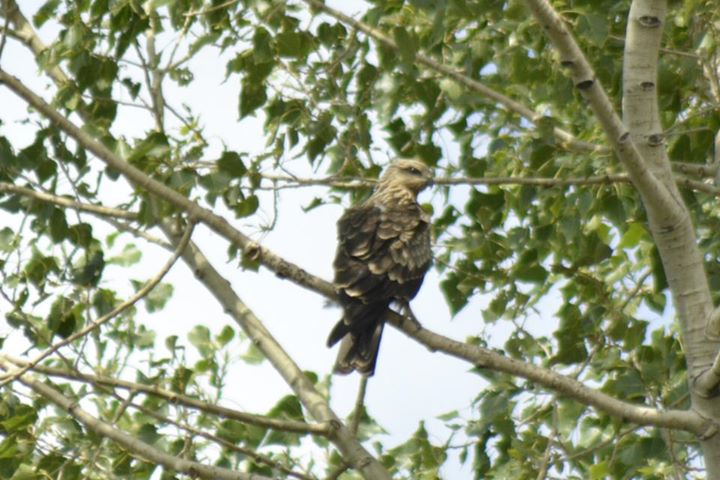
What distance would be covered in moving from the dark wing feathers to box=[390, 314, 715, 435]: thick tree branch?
910mm

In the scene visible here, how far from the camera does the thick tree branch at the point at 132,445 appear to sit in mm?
4047

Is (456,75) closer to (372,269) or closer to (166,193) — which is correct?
(372,269)

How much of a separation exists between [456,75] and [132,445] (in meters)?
2.10

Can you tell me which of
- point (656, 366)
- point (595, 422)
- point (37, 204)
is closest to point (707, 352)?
point (656, 366)

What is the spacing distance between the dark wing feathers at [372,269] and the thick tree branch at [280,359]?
304mm

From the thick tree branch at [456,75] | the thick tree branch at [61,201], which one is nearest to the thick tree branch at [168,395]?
the thick tree branch at [61,201]

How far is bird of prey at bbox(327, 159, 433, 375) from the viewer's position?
4988mm

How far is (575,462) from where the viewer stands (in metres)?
5.38

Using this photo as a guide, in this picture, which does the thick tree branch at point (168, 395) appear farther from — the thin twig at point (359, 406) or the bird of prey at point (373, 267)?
the bird of prey at point (373, 267)

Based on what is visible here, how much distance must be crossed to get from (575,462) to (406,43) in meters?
2.19

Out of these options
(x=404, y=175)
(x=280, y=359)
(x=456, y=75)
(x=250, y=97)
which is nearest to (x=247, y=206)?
(x=250, y=97)

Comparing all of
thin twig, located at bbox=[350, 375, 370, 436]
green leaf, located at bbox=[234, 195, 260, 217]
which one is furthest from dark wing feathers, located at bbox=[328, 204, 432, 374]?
green leaf, located at bbox=[234, 195, 260, 217]

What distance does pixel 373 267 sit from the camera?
520cm

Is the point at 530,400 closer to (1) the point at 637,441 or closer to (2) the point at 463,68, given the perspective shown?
(1) the point at 637,441
